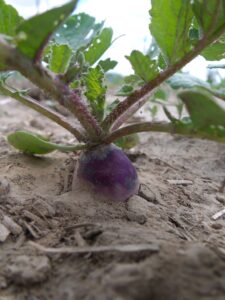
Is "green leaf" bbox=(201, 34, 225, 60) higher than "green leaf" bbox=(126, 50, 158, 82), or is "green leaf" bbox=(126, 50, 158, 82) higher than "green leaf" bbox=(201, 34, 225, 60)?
"green leaf" bbox=(201, 34, 225, 60)

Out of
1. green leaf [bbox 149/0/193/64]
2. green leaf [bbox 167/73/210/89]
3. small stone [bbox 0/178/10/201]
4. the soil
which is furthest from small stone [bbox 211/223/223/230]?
small stone [bbox 0/178/10/201]

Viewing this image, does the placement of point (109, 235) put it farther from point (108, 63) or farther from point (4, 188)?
point (108, 63)

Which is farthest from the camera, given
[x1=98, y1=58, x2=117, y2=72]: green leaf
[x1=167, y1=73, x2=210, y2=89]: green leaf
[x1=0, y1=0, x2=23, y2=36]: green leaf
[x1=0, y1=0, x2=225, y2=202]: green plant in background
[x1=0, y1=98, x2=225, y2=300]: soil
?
[x1=98, y1=58, x2=117, y2=72]: green leaf

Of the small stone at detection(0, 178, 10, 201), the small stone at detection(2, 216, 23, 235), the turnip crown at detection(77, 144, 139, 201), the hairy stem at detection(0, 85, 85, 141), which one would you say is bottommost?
the small stone at detection(2, 216, 23, 235)

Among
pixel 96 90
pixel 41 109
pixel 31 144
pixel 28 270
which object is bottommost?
pixel 28 270

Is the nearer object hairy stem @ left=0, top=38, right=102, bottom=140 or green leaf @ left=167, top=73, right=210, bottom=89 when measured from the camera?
hairy stem @ left=0, top=38, right=102, bottom=140

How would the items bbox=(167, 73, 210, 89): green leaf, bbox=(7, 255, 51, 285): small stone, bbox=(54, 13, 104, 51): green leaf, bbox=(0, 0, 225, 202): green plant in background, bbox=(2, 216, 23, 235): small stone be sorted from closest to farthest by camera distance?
bbox=(7, 255, 51, 285): small stone < bbox=(0, 0, 225, 202): green plant in background < bbox=(2, 216, 23, 235): small stone < bbox=(167, 73, 210, 89): green leaf < bbox=(54, 13, 104, 51): green leaf

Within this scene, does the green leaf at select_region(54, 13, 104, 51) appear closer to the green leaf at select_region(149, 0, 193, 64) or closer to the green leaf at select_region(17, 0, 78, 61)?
the green leaf at select_region(149, 0, 193, 64)

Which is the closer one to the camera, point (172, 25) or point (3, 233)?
point (3, 233)

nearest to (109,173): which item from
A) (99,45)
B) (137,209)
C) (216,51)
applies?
(137,209)
